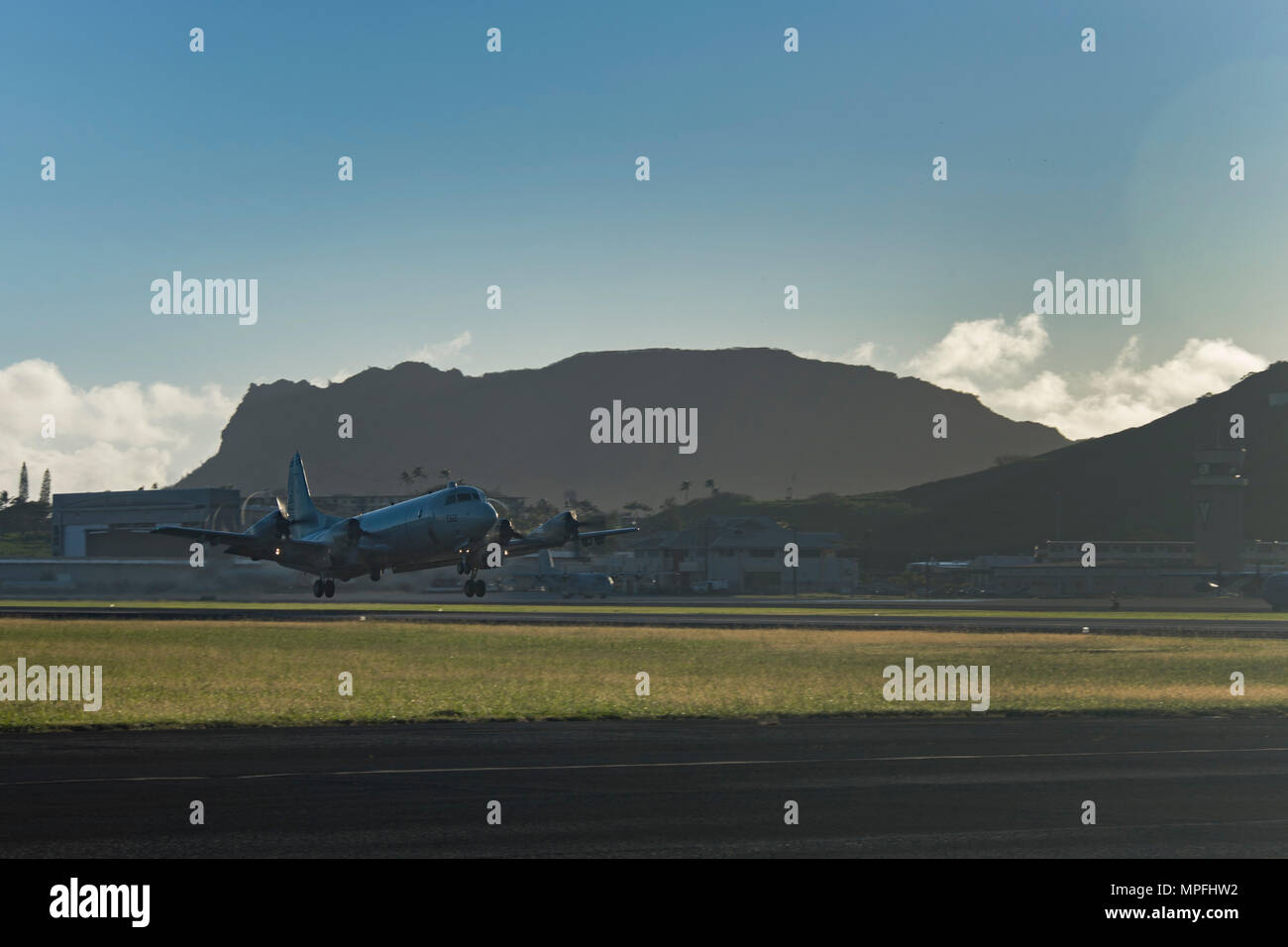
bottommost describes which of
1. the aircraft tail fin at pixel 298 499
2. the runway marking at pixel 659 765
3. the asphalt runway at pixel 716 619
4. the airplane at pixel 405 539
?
the asphalt runway at pixel 716 619

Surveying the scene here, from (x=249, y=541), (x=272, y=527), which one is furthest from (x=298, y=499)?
(x=249, y=541)

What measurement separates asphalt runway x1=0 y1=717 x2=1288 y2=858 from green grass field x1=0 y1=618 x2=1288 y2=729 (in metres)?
3.55

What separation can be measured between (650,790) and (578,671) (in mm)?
21802

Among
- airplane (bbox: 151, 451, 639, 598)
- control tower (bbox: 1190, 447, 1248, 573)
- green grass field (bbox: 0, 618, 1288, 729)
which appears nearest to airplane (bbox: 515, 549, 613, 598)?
airplane (bbox: 151, 451, 639, 598)

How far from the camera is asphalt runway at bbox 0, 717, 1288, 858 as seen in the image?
13.8 metres

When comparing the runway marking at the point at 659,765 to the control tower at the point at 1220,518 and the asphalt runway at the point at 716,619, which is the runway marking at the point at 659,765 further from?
the control tower at the point at 1220,518

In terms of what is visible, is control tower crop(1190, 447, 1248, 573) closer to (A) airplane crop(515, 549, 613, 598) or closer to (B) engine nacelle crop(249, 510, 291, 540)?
(A) airplane crop(515, 549, 613, 598)

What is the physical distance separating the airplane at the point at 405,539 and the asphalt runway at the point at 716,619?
6471mm

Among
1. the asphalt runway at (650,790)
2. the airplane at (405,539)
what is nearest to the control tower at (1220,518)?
the airplane at (405,539)

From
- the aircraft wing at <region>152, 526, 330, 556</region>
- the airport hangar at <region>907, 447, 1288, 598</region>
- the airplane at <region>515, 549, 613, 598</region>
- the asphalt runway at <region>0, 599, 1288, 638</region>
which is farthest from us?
the airport hangar at <region>907, 447, 1288, 598</region>

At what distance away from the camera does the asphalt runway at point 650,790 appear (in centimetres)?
1380
